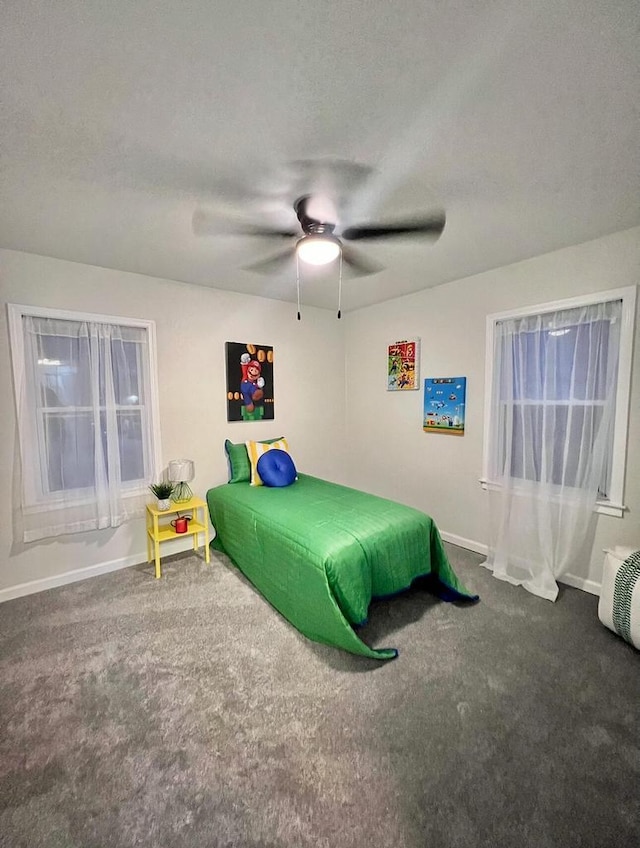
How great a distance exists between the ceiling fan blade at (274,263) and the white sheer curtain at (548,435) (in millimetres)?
1784

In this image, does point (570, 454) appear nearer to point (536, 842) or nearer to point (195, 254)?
point (536, 842)

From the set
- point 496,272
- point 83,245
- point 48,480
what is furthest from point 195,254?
point 496,272

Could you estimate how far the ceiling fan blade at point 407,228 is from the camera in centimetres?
196

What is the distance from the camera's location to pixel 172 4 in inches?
36.4

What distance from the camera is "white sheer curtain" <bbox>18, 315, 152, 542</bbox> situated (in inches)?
99.3

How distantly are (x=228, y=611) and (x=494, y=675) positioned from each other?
5.31 ft

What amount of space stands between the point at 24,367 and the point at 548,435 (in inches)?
150

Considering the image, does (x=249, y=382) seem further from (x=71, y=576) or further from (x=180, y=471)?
(x=71, y=576)

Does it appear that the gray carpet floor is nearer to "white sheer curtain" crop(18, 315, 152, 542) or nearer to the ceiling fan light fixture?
"white sheer curtain" crop(18, 315, 152, 542)

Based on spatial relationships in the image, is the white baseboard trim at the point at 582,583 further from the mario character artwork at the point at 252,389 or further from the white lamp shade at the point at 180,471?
the white lamp shade at the point at 180,471

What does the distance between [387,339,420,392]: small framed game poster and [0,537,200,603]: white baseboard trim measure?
2741 millimetres

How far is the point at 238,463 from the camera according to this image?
3395 mm

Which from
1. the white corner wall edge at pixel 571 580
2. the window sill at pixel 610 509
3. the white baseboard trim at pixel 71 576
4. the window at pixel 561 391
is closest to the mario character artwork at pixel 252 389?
the white baseboard trim at pixel 71 576

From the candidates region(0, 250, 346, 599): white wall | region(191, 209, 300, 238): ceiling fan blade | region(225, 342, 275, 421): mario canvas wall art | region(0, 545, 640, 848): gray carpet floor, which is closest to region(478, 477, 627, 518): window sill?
region(0, 545, 640, 848): gray carpet floor
